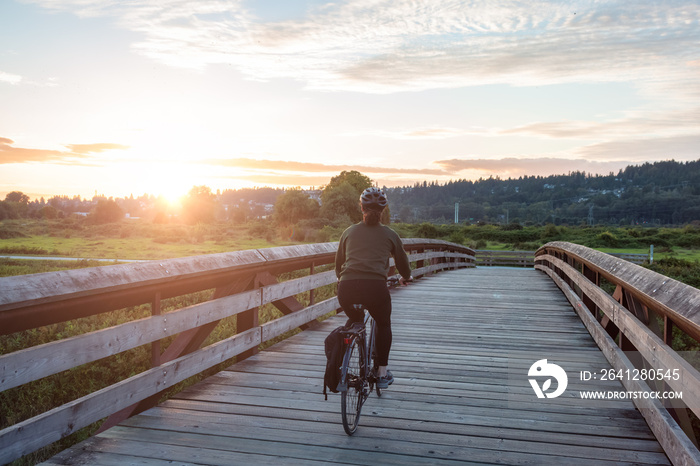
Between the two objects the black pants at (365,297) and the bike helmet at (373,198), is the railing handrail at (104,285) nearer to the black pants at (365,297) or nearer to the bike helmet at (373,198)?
the black pants at (365,297)

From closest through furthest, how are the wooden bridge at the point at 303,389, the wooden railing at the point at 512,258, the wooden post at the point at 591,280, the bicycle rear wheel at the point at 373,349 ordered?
the wooden bridge at the point at 303,389, the bicycle rear wheel at the point at 373,349, the wooden post at the point at 591,280, the wooden railing at the point at 512,258

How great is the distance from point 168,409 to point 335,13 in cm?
1390

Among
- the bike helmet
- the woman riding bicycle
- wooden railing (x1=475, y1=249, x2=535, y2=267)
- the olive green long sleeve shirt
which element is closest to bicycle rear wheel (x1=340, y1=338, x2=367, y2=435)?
the woman riding bicycle

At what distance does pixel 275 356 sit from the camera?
616cm

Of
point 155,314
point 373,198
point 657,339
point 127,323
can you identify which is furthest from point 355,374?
point 657,339

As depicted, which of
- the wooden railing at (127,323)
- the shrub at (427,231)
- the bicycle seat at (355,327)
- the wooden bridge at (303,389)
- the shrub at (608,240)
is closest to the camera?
the wooden railing at (127,323)

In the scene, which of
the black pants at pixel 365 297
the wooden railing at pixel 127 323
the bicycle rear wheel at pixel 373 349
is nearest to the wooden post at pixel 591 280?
the bicycle rear wheel at pixel 373 349

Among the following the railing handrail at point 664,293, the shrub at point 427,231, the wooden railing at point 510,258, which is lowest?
the wooden railing at point 510,258

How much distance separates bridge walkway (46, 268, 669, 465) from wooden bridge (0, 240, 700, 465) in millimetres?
17

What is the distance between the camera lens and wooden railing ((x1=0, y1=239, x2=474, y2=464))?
9.53 feet

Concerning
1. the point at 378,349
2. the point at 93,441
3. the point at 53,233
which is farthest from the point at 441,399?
the point at 53,233

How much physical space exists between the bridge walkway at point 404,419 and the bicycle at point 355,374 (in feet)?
0.55

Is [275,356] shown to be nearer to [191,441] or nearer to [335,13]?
[191,441]

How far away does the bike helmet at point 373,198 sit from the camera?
14.6 feet
